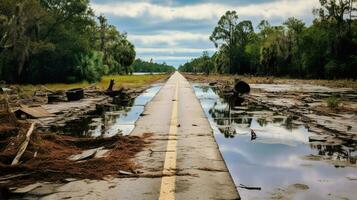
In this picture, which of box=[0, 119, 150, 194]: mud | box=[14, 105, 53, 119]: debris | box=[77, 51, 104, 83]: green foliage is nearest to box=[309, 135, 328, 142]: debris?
box=[0, 119, 150, 194]: mud

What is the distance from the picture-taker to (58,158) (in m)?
9.30

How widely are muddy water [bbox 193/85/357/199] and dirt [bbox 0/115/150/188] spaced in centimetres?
221

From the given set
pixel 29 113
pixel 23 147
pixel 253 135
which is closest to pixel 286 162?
pixel 253 135

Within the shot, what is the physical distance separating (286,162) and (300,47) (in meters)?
80.3

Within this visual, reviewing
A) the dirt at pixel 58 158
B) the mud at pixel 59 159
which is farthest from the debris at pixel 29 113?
the mud at pixel 59 159

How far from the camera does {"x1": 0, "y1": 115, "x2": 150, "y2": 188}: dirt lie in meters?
7.89

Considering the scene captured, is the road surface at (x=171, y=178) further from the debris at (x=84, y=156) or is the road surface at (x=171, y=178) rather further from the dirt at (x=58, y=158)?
the debris at (x=84, y=156)

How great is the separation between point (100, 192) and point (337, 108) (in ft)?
56.3

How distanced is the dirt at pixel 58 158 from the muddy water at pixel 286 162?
7.24 feet

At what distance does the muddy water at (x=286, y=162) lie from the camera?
22.6 ft

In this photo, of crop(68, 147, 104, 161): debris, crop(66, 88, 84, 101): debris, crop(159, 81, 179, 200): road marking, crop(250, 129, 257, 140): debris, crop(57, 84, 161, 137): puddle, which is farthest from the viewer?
crop(66, 88, 84, 101): debris

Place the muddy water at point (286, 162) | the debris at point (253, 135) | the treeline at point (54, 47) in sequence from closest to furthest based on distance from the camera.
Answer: the muddy water at point (286, 162), the debris at point (253, 135), the treeline at point (54, 47)

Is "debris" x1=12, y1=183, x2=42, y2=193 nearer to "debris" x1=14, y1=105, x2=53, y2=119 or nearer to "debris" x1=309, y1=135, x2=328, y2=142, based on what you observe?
"debris" x1=309, y1=135, x2=328, y2=142

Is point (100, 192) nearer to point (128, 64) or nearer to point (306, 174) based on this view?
point (306, 174)
